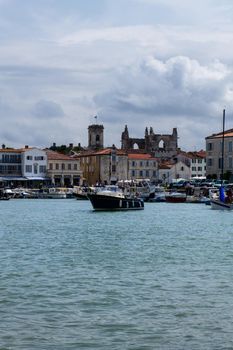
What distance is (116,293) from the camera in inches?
1034

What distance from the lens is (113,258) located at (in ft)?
124

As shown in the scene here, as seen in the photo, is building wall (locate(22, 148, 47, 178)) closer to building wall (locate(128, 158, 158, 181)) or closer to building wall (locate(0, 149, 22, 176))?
building wall (locate(0, 149, 22, 176))

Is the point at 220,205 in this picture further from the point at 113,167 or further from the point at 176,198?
the point at 113,167

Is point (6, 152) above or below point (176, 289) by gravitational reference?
above

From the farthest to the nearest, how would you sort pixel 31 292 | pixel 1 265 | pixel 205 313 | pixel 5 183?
A: pixel 5 183 → pixel 1 265 → pixel 31 292 → pixel 205 313

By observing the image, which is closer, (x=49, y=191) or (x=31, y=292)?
A: (x=31, y=292)

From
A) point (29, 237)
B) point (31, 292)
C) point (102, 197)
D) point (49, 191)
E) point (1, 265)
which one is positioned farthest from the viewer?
point (49, 191)

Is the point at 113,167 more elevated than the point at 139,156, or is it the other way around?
the point at 139,156

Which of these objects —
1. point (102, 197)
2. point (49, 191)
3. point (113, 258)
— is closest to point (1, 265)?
point (113, 258)

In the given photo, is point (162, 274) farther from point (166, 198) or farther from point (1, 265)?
point (166, 198)

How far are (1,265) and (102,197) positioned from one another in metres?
51.8

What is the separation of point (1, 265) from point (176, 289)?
32.6 ft

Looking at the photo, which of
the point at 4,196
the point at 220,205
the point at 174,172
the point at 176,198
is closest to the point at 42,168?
the point at 4,196

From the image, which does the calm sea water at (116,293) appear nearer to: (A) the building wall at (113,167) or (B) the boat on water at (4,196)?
(B) the boat on water at (4,196)
